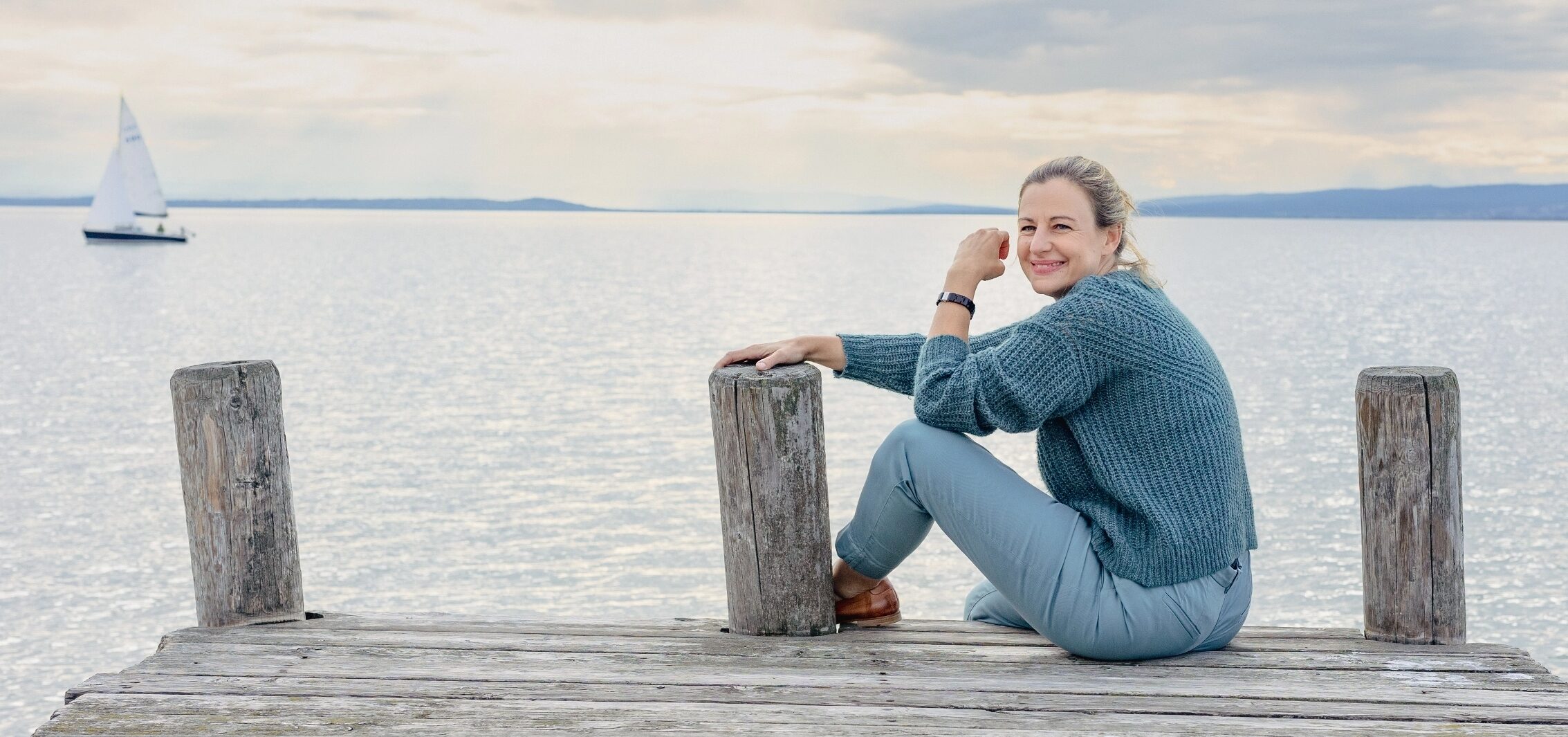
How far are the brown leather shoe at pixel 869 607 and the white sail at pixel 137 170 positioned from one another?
70526 mm

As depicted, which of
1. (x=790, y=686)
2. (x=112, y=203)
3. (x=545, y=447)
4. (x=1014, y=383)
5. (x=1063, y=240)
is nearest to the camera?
(x=1014, y=383)

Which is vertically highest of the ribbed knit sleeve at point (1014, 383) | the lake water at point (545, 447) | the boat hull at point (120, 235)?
the boat hull at point (120, 235)

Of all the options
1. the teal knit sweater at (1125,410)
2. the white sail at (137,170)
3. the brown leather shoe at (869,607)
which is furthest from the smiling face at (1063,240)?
the white sail at (137,170)

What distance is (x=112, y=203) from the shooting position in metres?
76.4

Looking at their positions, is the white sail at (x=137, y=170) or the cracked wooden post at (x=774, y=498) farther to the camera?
the white sail at (x=137, y=170)

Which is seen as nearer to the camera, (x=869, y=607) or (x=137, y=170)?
(x=869, y=607)

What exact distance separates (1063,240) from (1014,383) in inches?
20.0

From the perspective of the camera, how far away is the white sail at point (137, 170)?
6562cm

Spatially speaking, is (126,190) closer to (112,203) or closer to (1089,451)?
(112,203)

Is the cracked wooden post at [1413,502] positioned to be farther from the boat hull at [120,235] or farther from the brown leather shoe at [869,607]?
the boat hull at [120,235]

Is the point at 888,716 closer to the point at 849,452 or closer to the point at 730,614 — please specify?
the point at 730,614

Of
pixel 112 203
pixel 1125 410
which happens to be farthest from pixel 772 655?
pixel 112 203

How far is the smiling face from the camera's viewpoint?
350 centimetres

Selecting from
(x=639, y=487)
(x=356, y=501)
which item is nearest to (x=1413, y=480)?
(x=639, y=487)
